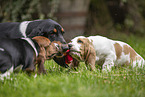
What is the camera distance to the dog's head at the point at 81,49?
11.3 ft

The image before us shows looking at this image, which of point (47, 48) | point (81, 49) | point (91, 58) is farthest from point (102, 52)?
point (47, 48)

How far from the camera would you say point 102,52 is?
148 inches

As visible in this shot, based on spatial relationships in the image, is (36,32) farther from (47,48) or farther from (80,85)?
(80,85)

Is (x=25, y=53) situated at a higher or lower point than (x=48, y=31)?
lower

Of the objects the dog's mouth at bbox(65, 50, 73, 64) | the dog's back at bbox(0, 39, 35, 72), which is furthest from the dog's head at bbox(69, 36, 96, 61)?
the dog's back at bbox(0, 39, 35, 72)

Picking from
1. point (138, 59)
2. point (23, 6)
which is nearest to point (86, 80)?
point (138, 59)

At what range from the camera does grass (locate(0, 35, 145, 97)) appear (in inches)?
89.9

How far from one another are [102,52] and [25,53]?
149 centimetres

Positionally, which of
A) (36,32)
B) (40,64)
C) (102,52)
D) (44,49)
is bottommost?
(40,64)

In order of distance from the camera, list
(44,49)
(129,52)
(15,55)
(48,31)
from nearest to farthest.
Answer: (15,55), (44,49), (48,31), (129,52)

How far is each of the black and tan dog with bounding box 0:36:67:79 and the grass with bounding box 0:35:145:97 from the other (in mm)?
157

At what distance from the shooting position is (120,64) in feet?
13.1

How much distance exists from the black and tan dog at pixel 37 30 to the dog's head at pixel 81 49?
28cm

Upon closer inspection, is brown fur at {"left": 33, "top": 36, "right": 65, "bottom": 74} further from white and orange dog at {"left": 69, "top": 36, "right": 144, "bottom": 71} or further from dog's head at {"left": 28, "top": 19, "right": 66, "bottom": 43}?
white and orange dog at {"left": 69, "top": 36, "right": 144, "bottom": 71}
